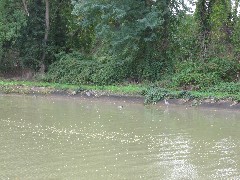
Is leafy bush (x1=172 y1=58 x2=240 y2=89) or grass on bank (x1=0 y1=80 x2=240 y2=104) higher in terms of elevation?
leafy bush (x1=172 y1=58 x2=240 y2=89)

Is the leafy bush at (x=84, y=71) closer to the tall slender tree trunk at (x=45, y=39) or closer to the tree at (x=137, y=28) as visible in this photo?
the tree at (x=137, y=28)

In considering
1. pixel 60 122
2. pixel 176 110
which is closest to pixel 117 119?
pixel 60 122

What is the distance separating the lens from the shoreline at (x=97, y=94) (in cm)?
1712

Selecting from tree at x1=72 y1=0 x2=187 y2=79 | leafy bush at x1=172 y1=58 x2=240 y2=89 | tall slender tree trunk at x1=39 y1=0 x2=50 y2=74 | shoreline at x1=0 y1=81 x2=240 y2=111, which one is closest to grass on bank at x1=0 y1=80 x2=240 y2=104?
shoreline at x1=0 y1=81 x2=240 y2=111

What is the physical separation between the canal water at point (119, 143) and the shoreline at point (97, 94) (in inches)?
23.0

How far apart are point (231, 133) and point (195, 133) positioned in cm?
100

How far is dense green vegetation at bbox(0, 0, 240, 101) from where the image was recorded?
66.8 ft

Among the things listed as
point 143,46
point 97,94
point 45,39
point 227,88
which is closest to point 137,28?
point 143,46

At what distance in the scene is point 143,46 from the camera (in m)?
22.7

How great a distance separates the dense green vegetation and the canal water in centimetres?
352

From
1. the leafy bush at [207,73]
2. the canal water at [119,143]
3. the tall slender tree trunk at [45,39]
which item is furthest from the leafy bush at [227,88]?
the tall slender tree trunk at [45,39]

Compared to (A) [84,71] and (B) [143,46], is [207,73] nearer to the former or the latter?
(B) [143,46]

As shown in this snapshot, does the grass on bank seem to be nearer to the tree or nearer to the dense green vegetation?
the dense green vegetation

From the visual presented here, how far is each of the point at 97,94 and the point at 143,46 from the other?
4.01 meters
